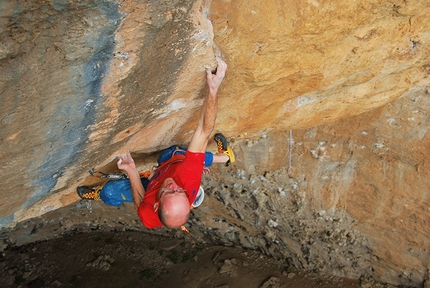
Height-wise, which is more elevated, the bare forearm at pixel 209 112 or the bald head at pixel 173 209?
the bare forearm at pixel 209 112

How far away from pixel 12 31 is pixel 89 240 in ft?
17.5

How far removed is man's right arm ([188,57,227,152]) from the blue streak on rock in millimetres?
672

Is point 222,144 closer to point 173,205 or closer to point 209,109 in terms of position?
point 209,109

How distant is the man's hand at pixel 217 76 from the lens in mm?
2271

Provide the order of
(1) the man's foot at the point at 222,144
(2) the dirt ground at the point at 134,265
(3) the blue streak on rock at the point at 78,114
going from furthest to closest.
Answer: (2) the dirt ground at the point at 134,265
(1) the man's foot at the point at 222,144
(3) the blue streak on rock at the point at 78,114

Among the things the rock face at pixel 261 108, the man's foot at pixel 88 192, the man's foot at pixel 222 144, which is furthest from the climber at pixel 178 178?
the man's foot at pixel 88 192

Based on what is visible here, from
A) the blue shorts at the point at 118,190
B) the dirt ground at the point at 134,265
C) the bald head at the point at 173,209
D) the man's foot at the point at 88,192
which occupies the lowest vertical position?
the dirt ground at the point at 134,265

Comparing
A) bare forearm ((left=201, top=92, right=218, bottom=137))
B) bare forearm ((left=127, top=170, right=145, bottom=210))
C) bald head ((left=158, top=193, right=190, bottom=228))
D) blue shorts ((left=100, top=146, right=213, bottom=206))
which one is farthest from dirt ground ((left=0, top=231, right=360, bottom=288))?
bare forearm ((left=201, top=92, right=218, bottom=137))

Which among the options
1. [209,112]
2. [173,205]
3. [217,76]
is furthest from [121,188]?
[217,76]

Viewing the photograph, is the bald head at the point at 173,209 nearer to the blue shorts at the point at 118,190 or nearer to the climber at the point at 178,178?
the climber at the point at 178,178

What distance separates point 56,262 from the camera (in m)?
6.03

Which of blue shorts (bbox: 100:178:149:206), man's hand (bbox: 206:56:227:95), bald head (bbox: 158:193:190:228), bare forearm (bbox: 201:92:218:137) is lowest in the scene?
blue shorts (bbox: 100:178:149:206)

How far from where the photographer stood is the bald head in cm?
244

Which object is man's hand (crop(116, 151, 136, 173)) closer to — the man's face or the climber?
the climber
